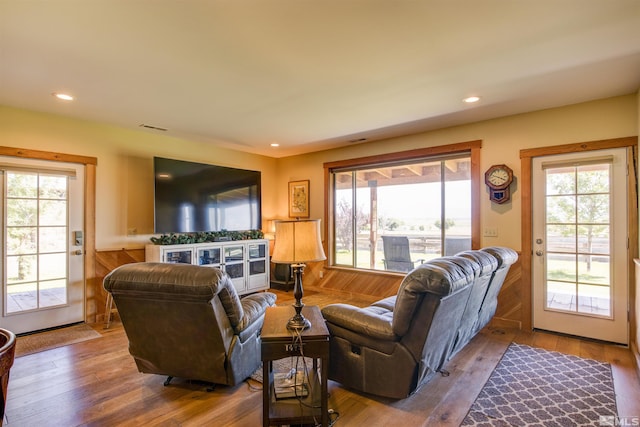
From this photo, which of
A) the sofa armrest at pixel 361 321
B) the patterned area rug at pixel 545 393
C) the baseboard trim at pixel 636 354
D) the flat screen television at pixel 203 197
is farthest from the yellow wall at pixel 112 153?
the baseboard trim at pixel 636 354

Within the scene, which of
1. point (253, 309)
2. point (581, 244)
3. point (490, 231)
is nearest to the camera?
point (253, 309)

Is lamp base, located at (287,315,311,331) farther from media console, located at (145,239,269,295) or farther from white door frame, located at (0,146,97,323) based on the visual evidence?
white door frame, located at (0,146,97,323)

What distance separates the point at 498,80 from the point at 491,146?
1275mm

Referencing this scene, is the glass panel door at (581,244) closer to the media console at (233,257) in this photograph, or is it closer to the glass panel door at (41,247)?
the media console at (233,257)

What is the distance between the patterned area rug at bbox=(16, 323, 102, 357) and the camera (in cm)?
318

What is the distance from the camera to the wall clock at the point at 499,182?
Result: 12.3 feet

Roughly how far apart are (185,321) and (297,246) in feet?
2.95

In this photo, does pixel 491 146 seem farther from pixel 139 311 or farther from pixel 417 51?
pixel 139 311

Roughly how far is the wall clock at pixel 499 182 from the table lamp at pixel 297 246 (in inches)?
108

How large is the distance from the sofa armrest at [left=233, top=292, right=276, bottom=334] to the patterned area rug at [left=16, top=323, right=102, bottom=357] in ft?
7.06

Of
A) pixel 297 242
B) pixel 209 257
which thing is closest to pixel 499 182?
pixel 297 242

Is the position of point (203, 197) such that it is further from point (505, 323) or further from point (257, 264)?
point (505, 323)

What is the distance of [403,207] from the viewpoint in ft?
15.8

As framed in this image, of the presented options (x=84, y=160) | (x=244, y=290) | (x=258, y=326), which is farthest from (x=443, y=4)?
(x=244, y=290)
